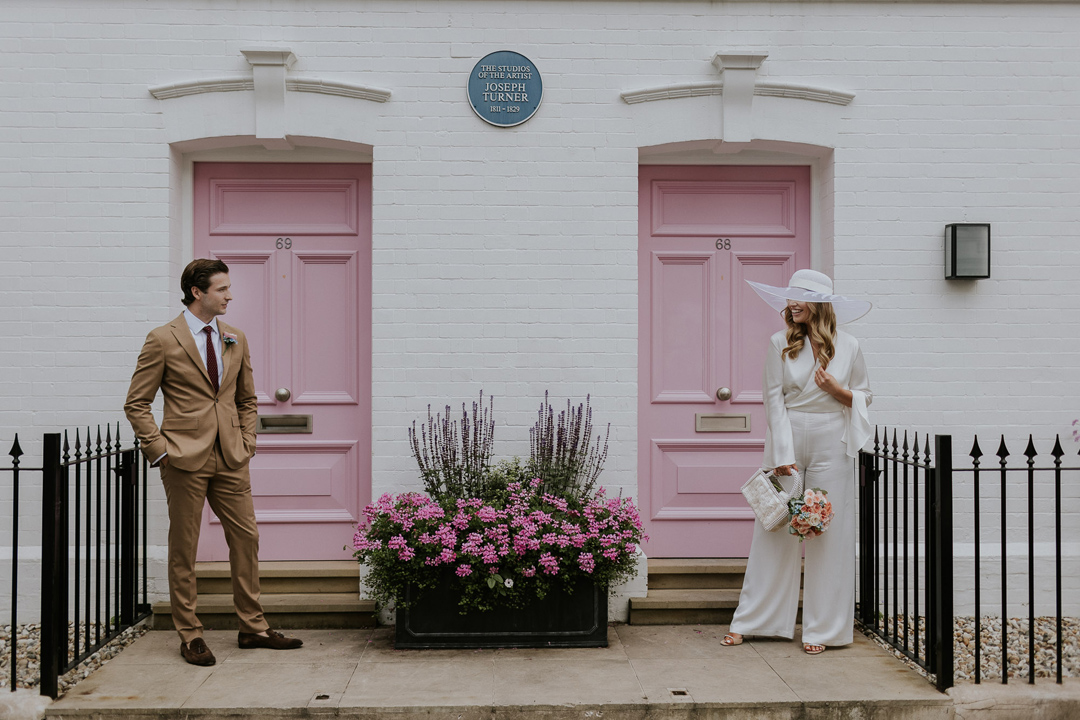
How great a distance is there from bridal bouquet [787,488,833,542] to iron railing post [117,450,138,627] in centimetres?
363

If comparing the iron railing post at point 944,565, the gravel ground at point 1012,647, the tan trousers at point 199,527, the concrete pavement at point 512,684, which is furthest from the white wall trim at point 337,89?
the gravel ground at point 1012,647

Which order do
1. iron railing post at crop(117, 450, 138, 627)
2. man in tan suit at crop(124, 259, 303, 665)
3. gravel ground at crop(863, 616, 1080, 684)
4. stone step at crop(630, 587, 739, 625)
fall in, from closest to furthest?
man in tan suit at crop(124, 259, 303, 665), gravel ground at crop(863, 616, 1080, 684), iron railing post at crop(117, 450, 138, 627), stone step at crop(630, 587, 739, 625)

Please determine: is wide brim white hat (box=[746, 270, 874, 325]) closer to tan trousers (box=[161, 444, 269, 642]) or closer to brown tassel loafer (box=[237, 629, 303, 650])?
tan trousers (box=[161, 444, 269, 642])

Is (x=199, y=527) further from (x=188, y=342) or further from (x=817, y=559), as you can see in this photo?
(x=817, y=559)

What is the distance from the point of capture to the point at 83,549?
5.39 metres

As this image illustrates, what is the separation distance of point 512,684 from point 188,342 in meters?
2.35

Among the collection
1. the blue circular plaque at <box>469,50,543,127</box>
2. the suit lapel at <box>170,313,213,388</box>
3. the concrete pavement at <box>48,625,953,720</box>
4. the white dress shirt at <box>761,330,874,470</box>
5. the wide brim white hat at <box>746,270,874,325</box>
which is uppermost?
the blue circular plaque at <box>469,50,543,127</box>

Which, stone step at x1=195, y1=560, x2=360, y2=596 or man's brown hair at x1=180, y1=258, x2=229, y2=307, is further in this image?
stone step at x1=195, y1=560, x2=360, y2=596

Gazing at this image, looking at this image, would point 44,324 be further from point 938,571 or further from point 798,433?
A: point 938,571

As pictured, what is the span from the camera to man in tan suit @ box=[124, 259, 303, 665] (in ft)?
14.6

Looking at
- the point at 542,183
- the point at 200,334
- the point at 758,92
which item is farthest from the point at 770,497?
the point at 200,334

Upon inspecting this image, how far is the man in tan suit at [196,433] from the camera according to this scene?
445 centimetres

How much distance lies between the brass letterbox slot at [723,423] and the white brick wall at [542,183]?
21.2 inches

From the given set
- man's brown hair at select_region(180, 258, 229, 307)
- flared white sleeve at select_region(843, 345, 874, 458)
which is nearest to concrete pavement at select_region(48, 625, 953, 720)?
flared white sleeve at select_region(843, 345, 874, 458)
